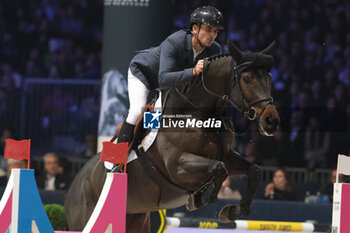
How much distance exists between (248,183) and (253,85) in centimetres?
68

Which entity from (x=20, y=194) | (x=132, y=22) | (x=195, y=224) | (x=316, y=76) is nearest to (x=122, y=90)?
(x=132, y=22)

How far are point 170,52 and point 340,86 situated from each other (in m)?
4.27

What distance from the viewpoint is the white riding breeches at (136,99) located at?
4609 mm

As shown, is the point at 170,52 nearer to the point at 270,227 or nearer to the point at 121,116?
the point at 121,116

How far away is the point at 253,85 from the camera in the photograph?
4.05m

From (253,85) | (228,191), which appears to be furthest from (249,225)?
(253,85)

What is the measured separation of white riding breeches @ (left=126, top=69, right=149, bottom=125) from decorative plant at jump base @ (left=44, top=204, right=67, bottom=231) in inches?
67.0

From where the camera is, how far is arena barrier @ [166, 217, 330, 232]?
5641mm

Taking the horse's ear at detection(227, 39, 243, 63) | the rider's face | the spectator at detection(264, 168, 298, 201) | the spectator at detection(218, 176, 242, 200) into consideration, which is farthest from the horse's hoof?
the spectator at detection(264, 168, 298, 201)

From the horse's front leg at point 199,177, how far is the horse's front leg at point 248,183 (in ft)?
0.62

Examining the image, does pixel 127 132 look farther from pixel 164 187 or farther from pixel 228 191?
pixel 228 191

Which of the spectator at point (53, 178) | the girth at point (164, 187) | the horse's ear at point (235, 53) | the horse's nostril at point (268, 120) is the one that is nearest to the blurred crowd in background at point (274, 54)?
the spectator at point (53, 178)

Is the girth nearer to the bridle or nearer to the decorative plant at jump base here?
the bridle

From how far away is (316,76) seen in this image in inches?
326
